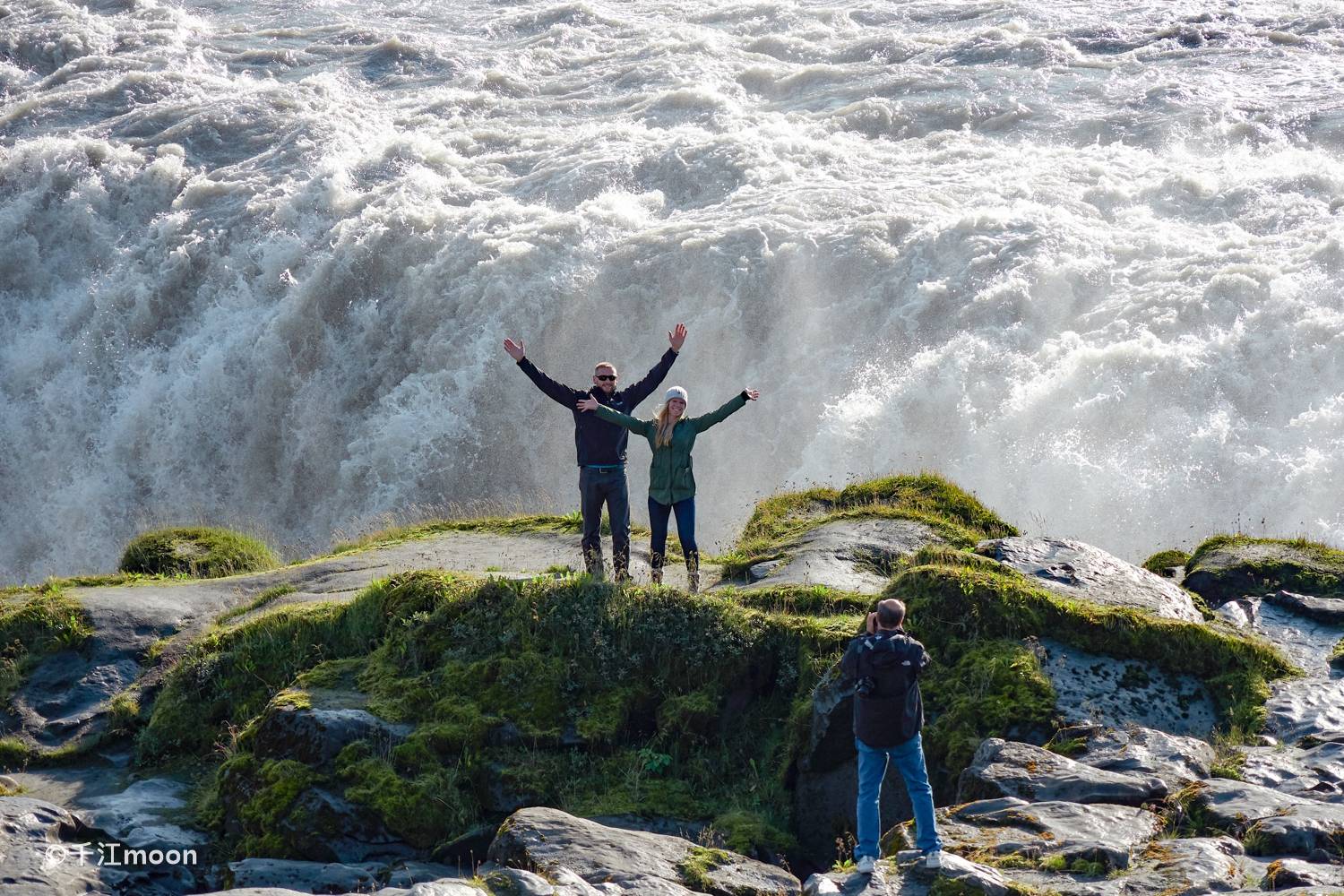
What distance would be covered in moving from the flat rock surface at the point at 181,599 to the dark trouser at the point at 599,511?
2.38ft

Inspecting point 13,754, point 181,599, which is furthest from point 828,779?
point 181,599

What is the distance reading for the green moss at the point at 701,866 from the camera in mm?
8594

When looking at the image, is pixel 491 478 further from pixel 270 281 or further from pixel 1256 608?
pixel 1256 608

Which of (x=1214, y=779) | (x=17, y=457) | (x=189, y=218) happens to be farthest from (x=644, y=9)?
(x=1214, y=779)

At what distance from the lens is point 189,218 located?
34344mm

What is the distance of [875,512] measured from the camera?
1680 centimetres

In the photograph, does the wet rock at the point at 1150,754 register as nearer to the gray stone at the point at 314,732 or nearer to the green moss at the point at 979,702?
the green moss at the point at 979,702

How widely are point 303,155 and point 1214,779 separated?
3255 cm

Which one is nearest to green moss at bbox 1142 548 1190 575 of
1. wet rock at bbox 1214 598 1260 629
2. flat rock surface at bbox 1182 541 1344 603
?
flat rock surface at bbox 1182 541 1344 603

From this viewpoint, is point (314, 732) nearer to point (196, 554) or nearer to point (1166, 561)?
point (196, 554)

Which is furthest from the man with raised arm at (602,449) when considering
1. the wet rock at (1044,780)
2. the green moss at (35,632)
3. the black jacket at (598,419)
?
the green moss at (35,632)

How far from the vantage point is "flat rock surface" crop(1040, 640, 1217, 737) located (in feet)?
32.9

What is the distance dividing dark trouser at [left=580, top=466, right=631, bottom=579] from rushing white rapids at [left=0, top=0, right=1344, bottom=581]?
9766 mm

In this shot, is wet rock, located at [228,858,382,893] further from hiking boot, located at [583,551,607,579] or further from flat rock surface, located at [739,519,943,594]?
flat rock surface, located at [739,519,943,594]
